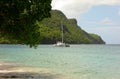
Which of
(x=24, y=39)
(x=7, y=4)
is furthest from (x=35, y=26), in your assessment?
(x=7, y=4)

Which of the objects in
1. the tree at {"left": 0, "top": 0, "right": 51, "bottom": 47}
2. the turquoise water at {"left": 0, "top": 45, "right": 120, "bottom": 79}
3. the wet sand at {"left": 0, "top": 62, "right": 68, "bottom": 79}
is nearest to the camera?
the tree at {"left": 0, "top": 0, "right": 51, "bottom": 47}

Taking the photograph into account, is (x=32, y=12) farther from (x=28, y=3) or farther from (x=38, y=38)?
(x=38, y=38)

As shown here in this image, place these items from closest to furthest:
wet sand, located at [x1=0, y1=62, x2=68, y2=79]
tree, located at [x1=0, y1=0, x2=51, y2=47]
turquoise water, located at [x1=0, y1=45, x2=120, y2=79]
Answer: tree, located at [x1=0, y1=0, x2=51, y2=47] < wet sand, located at [x1=0, y1=62, x2=68, y2=79] < turquoise water, located at [x1=0, y1=45, x2=120, y2=79]

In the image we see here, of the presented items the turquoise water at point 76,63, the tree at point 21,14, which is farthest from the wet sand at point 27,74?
the tree at point 21,14

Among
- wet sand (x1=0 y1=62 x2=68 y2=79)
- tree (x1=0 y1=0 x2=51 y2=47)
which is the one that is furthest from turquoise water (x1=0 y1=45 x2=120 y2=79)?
tree (x1=0 y1=0 x2=51 y2=47)

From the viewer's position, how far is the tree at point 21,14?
90.2ft

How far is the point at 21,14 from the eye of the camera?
2820cm

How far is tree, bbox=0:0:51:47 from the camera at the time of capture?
2750 centimetres

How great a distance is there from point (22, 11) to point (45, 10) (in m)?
1.93

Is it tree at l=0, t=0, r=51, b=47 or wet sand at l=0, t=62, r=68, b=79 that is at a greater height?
tree at l=0, t=0, r=51, b=47

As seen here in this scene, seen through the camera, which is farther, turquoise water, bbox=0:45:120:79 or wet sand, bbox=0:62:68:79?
turquoise water, bbox=0:45:120:79

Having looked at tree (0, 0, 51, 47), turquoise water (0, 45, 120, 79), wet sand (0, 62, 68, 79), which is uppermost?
tree (0, 0, 51, 47)

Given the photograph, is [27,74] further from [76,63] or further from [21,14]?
[76,63]

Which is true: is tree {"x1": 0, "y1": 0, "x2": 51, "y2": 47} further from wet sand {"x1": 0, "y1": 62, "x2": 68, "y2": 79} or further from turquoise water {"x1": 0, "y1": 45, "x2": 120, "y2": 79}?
turquoise water {"x1": 0, "y1": 45, "x2": 120, "y2": 79}
